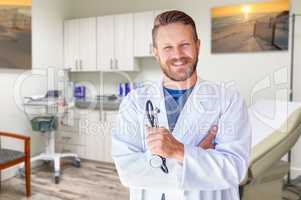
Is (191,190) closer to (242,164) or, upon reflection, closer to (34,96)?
(242,164)

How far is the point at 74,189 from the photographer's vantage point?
320 centimetres

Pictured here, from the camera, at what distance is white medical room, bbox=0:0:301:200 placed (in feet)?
2.71

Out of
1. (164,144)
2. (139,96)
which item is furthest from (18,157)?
(164,144)

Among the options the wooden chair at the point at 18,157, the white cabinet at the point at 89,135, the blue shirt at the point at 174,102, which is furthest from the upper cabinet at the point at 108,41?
the blue shirt at the point at 174,102

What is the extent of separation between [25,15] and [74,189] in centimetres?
221

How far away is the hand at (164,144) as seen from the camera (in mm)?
749

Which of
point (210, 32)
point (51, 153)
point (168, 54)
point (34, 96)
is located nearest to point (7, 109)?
point (34, 96)

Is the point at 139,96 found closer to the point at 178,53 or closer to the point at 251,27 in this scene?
the point at 178,53

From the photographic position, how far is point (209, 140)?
81 cm

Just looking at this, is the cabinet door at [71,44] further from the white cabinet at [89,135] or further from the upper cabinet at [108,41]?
the white cabinet at [89,135]

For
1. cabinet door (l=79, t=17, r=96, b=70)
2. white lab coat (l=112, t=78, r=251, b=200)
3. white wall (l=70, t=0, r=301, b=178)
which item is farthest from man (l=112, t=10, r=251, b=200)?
cabinet door (l=79, t=17, r=96, b=70)

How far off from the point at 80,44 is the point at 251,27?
7.78 feet

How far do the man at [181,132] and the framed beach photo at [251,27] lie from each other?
9.32ft

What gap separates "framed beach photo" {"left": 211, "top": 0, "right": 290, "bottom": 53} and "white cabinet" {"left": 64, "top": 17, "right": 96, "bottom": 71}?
67.3 inches
